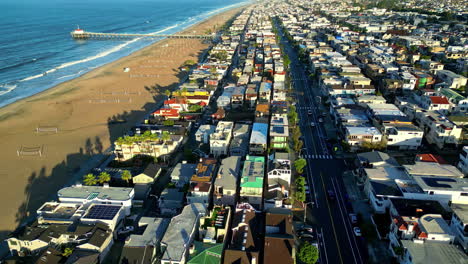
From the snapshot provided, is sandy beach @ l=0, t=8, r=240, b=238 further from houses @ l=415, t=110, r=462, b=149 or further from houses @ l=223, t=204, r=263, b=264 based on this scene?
houses @ l=415, t=110, r=462, b=149

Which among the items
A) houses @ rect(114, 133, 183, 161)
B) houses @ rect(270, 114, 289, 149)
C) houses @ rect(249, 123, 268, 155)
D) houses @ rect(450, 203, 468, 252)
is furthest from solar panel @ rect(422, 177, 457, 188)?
houses @ rect(114, 133, 183, 161)

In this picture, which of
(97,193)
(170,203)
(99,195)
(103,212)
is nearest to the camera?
(103,212)

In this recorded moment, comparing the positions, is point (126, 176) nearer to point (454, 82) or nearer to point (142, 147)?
point (142, 147)

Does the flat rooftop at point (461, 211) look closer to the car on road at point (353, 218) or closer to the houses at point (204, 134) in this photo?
the car on road at point (353, 218)

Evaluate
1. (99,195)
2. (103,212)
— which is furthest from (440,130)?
(99,195)

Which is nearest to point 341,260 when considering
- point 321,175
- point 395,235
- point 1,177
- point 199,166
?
point 395,235
